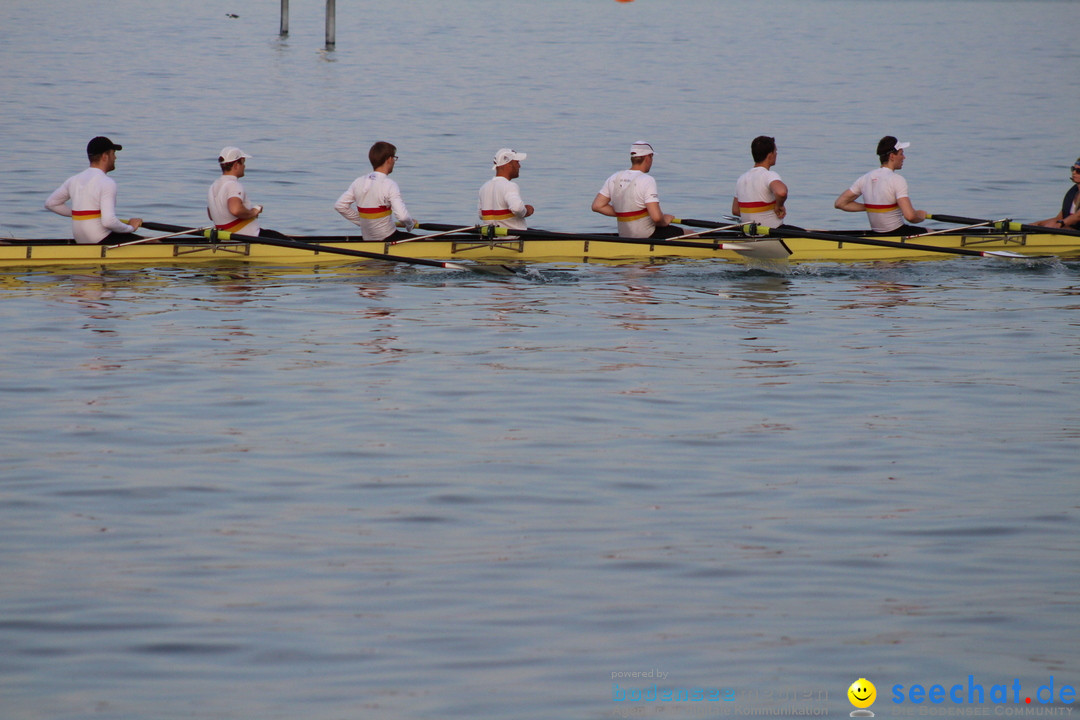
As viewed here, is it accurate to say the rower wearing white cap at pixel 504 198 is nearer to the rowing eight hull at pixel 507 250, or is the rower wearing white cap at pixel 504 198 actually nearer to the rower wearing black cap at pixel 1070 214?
the rowing eight hull at pixel 507 250

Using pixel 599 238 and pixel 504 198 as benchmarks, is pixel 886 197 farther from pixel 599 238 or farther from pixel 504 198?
pixel 504 198

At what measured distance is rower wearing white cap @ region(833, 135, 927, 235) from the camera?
16375 millimetres

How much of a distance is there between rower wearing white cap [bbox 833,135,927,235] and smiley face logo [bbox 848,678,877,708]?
10.7 meters

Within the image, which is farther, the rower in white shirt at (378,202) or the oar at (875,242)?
the oar at (875,242)

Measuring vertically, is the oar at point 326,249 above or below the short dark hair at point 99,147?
below

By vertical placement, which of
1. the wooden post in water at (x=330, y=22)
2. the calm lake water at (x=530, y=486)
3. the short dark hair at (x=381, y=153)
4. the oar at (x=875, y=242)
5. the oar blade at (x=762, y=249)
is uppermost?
the wooden post in water at (x=330, y=22)

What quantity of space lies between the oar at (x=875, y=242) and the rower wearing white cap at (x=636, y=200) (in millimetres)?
836

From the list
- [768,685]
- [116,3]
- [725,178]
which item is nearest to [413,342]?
[768,685]

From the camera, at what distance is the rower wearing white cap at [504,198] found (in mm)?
15531

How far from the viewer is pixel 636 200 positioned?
52.1 ft

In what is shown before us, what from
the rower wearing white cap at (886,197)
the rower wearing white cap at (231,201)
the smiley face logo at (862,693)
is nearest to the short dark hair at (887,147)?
the rower wearing white cap at (886,197)

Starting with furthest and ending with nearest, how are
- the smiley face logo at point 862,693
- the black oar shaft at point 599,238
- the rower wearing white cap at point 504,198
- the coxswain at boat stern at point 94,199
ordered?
the black oar shaft at point 599,238 < the rower wearing white cap at point 504,198 < the coxswain at boat stern at point 94,199 < the smiley face logo at point 862,693

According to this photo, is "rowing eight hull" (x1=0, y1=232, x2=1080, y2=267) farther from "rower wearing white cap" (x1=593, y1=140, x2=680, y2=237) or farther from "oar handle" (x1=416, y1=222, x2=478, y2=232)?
"rower wearing white cap" (x1=593, y1=140, x2=680, y2=237)

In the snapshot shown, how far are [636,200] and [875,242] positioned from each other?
2751mm
